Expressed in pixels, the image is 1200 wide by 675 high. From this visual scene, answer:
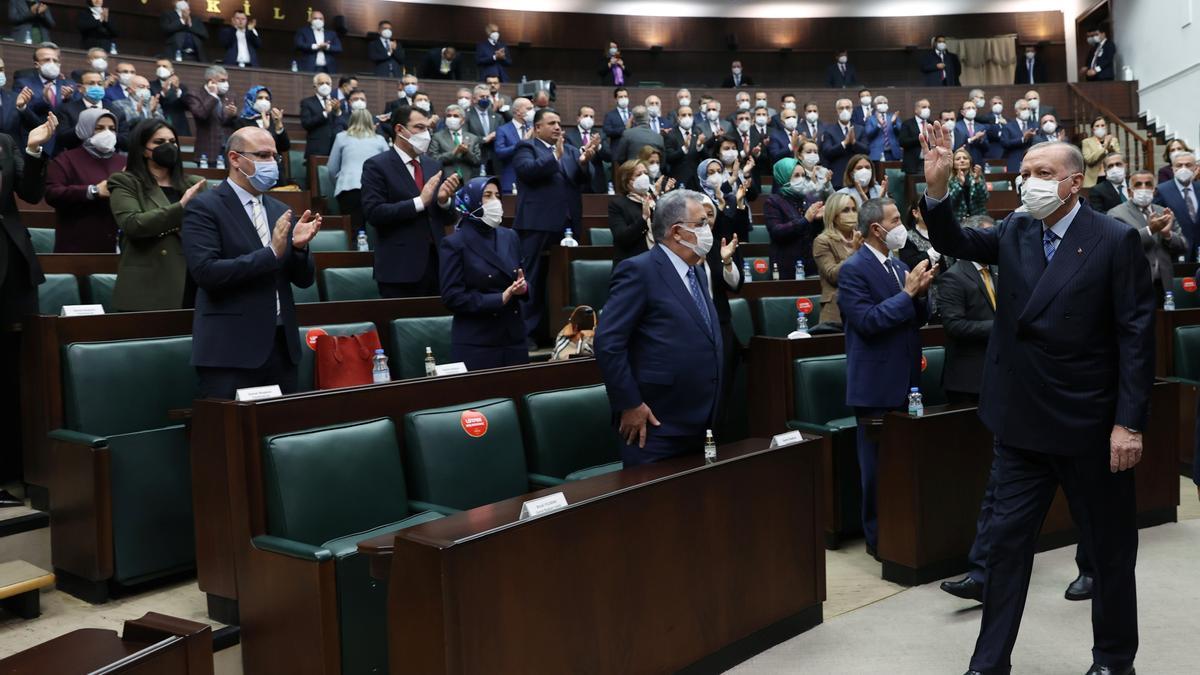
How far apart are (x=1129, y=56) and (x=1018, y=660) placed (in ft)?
38.6

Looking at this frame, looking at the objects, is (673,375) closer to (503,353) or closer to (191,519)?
(503,353)

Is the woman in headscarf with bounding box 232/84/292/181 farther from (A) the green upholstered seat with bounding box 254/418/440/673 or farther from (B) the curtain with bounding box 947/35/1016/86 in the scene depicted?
(B) the curtain with bounding box 947/35/1016/86

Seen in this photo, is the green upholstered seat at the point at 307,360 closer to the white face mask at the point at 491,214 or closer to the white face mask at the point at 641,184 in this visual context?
the white face mask at the point at 491,214

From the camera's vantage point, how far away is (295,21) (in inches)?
485

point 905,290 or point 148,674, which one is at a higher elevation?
point 905,290

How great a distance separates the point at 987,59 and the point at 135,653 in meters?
14.5

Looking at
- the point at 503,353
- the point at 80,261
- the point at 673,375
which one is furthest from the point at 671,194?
the point at 80,261

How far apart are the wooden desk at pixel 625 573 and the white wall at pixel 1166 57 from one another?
10.1 metres

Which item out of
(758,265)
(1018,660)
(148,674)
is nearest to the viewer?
(148,674)

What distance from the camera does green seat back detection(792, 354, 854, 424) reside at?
3637 millimetres

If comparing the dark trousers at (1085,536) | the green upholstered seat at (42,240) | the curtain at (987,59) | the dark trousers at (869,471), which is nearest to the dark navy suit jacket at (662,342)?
the dark trousers at (1085,536)

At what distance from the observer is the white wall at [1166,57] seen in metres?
10.8

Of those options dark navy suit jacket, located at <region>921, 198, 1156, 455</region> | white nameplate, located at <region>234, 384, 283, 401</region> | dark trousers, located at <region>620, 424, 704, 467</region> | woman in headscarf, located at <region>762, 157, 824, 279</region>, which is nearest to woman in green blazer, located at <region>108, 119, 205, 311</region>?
white nameplate, located at <region>234, 384, 283, 401</region>

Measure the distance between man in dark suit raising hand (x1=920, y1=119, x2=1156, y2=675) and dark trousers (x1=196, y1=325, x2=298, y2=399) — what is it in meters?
1.72
